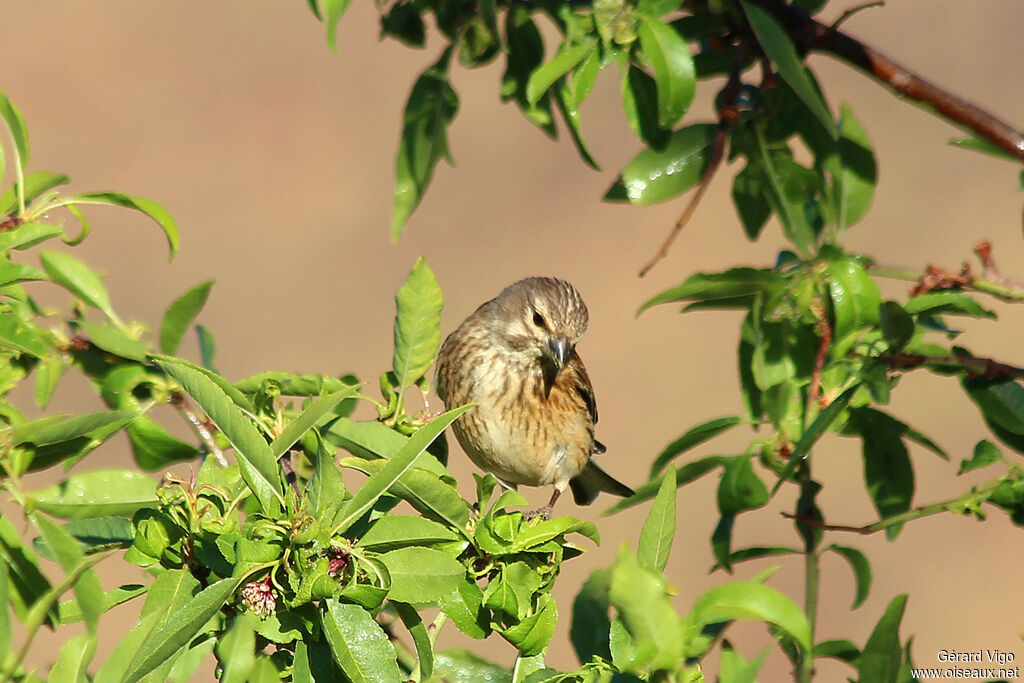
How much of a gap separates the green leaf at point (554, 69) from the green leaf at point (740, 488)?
92cm

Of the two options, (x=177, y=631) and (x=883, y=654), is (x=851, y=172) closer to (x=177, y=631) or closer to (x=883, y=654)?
(x=883, y=654)

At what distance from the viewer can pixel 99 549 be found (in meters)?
2.16

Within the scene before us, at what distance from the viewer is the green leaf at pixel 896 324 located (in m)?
2.13

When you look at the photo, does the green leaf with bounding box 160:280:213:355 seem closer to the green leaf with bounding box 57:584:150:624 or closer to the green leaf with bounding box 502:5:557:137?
the green leaf with bounding box 57:584:150:624

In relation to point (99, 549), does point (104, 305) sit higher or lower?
higher

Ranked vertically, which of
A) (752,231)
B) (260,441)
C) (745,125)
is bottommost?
(260,441)

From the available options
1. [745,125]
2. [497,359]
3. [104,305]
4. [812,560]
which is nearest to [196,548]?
[104,305]

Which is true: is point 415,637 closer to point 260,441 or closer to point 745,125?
point 260,441

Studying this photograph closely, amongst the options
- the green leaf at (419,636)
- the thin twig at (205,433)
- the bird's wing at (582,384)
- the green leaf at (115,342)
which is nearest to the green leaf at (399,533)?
the green leaf at (419,636)

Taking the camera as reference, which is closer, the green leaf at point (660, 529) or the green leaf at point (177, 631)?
the green leaf at point (177, 631)

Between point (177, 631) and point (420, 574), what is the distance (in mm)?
490

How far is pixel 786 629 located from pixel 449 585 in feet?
2.41

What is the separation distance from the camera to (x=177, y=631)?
1682 millimetres

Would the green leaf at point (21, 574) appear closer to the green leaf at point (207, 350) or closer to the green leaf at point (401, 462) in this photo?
the green leaf at point (401, 462)
